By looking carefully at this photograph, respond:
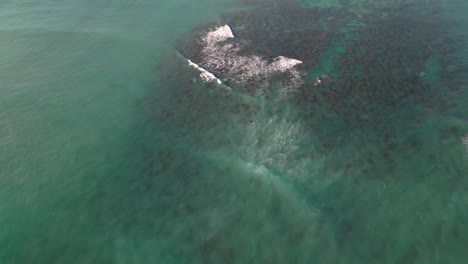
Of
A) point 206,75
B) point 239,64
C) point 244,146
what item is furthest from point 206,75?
point 244,146

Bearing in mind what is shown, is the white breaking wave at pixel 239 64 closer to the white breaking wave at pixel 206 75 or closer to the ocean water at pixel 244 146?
the white breaking wave at pixel 206 75

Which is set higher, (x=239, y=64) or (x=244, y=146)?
(x=239, y=64)

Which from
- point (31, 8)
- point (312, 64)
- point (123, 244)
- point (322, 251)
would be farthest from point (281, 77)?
point (31, 8)

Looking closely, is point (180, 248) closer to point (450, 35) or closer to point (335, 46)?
point (335, 46)

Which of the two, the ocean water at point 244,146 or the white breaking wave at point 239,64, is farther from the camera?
the white breaking wave at point 239,64

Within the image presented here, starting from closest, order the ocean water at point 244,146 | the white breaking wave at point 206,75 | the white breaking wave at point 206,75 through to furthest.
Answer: the ocean water at point 244,146 → the white breaking wave at point 206,75 → the white breaking wave at point 206,75

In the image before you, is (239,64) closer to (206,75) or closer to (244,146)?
(206,75)

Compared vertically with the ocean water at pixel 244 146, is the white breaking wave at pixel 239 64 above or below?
above

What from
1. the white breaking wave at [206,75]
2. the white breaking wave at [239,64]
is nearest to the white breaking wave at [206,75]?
the white breaking wave at [206,75]
